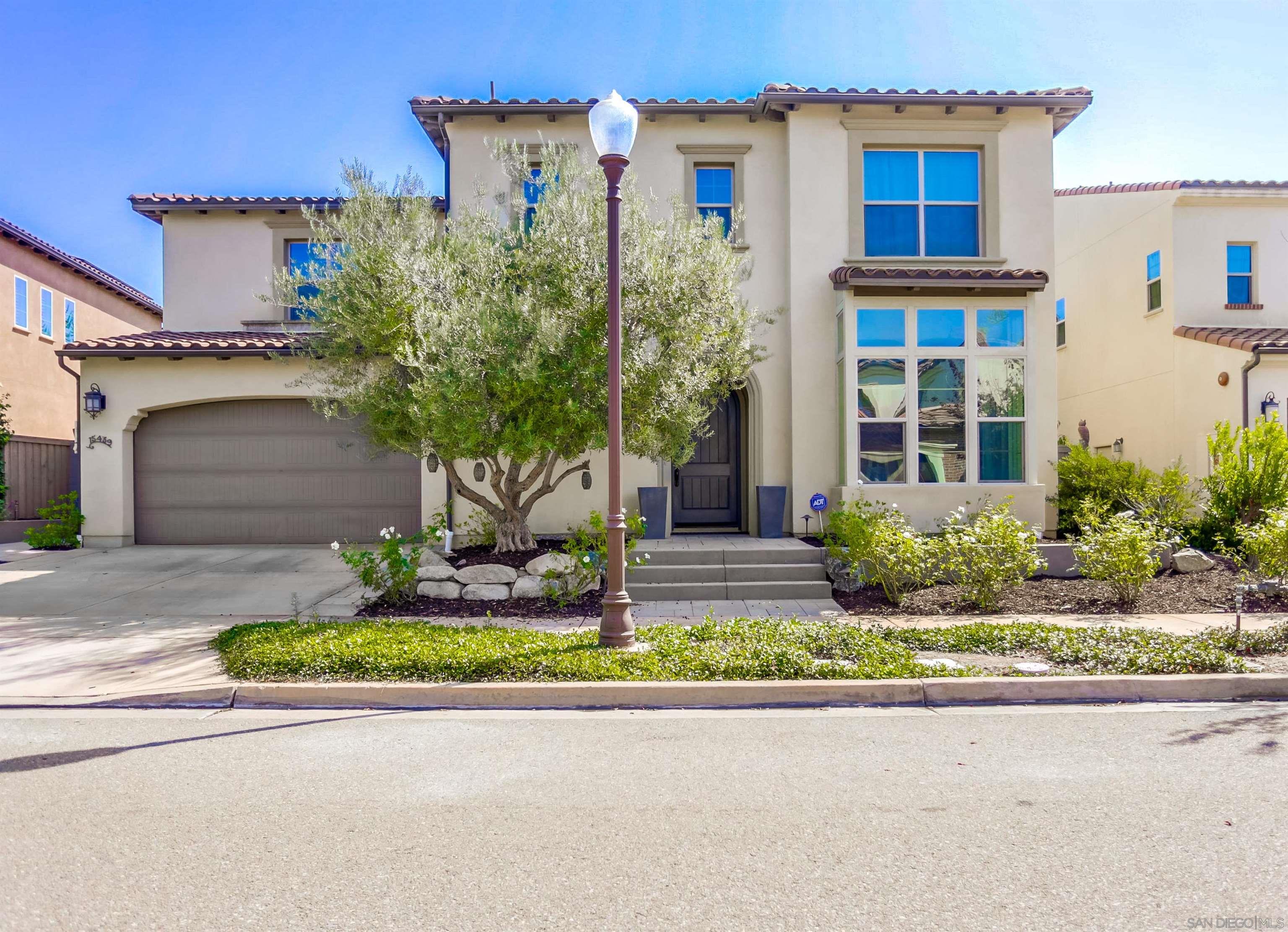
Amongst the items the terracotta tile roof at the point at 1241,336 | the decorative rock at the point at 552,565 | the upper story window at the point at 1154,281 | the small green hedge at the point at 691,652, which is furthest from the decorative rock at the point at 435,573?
the upper story window at the point at 1154,281

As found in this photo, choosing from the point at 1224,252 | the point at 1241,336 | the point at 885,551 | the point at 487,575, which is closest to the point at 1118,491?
the point at 1241,336

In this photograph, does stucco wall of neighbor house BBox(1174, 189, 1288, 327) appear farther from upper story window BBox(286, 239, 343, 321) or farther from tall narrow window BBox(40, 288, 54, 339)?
tall narrow window BBox(40, 288, 54, 339)

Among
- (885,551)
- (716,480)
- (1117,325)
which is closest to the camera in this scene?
(885,551)

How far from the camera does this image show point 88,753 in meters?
4.55

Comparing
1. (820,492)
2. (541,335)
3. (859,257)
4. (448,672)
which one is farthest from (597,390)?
(859,257)

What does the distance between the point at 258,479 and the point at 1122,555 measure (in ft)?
41.8

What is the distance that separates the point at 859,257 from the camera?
11656 mm

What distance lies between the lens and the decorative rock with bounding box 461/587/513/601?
8719 millimetres

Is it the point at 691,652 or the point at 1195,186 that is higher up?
the point at 1195,186

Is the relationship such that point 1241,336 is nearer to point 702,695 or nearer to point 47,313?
point 702,695

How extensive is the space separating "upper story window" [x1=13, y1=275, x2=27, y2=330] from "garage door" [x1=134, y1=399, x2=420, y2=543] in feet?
20.6

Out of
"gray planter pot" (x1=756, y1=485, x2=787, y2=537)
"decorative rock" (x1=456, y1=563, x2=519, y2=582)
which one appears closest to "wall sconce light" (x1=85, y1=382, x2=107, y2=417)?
"decorative rock" (x1=456, y1=563, x2=519, y2=582)

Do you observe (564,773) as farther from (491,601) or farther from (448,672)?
(491,601)

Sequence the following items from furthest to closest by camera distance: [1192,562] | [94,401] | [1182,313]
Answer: [1182,313] → [94,401] → [1192,562]
